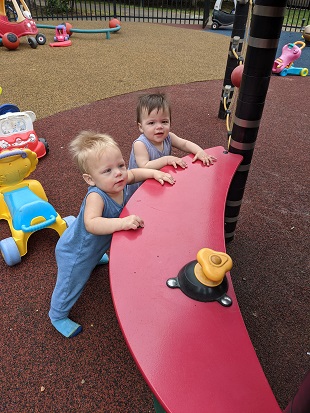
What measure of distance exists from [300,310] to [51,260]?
153cm

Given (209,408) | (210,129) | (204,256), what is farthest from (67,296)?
(210,129)

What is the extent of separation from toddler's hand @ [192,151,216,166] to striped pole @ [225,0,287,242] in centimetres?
18

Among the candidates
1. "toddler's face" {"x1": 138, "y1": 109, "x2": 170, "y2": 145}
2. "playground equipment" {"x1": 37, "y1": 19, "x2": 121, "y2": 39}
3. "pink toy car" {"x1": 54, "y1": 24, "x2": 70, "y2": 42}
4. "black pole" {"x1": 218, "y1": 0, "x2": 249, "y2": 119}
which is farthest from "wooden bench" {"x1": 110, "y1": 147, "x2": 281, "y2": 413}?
"playground equipment" {"x1": 37, "y1": 19, "x2": 121, "y2": 39}

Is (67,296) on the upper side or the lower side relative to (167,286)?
lower

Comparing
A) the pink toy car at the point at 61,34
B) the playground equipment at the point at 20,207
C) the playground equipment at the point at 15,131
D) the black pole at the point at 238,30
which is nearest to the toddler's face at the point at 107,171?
the playground equipment at the point at 20,207

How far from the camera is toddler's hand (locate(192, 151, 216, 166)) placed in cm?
193

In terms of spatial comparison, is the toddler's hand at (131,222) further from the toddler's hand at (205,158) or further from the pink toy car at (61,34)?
the pink toy car at (61,34)

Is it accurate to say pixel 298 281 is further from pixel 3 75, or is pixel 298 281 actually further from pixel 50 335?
pixel 3 75

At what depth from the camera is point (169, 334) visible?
1.03m

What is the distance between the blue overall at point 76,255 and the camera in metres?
1.61

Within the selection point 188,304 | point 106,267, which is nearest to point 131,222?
point 188,304

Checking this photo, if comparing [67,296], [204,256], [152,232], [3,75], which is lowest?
[3,75]

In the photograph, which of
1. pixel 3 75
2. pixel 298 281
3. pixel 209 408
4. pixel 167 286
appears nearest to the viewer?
pixel 209 408

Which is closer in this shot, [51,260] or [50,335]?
[50,335]
